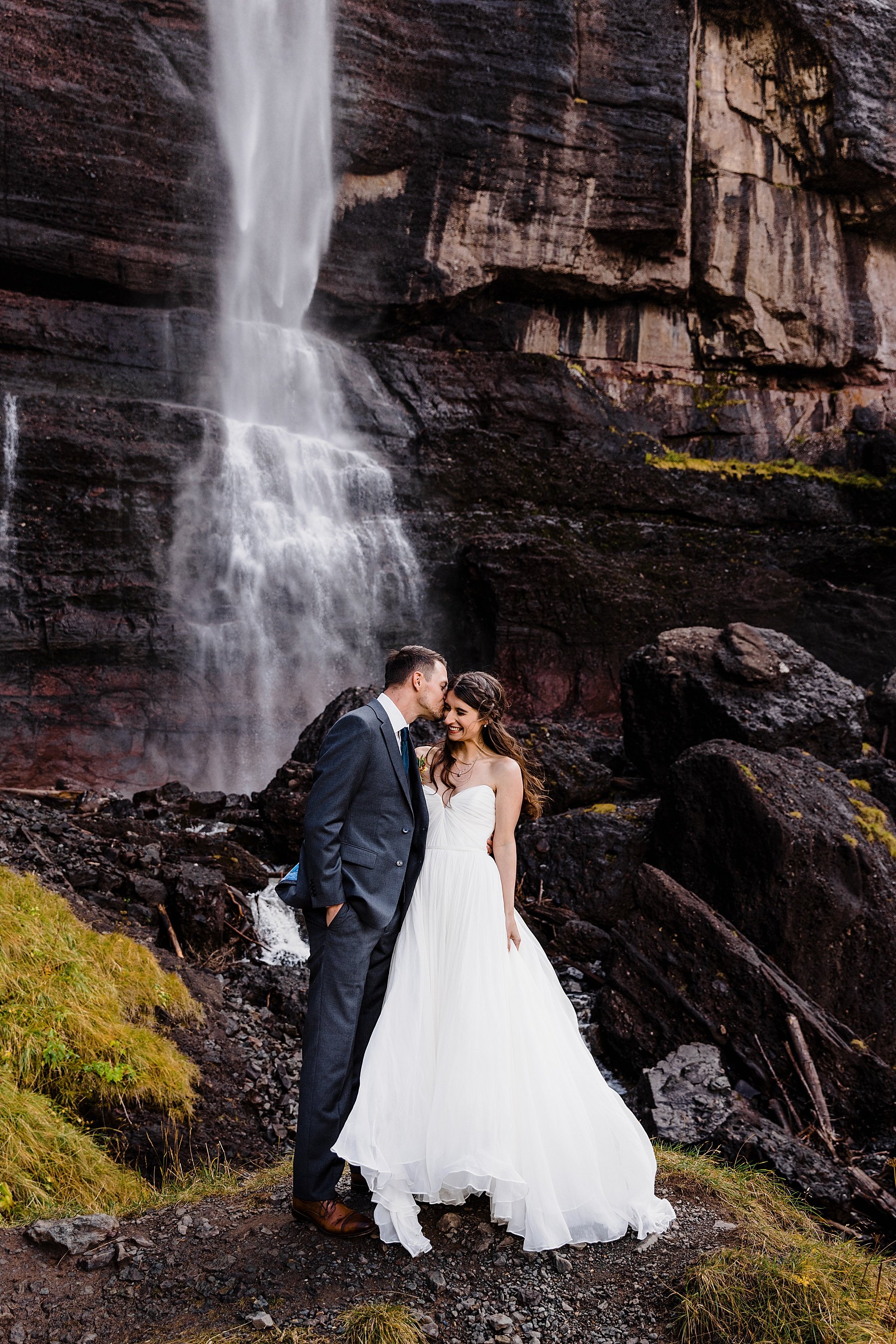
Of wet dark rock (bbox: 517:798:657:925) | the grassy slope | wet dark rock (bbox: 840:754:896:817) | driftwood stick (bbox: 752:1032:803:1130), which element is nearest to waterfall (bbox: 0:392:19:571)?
the grassy slope

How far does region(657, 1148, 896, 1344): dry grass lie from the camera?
10.5 feet

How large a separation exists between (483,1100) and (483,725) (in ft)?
5.02

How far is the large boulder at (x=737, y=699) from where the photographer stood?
37.3ft

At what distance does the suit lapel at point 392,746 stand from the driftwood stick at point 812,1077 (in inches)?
160

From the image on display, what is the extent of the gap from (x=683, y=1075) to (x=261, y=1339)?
4.05 metres

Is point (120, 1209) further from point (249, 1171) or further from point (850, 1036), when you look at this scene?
point (850, 1036)

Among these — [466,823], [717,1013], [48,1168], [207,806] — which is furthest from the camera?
[207,806]

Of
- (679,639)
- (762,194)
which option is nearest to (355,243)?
(762,194)

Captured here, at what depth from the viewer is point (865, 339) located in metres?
26.6

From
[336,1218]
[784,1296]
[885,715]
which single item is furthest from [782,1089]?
[885,715]

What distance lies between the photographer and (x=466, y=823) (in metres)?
4.20

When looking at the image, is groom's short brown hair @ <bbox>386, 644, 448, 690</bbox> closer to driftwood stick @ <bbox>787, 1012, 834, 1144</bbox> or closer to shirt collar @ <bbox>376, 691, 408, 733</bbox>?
shirt collar @ <bbox>376, 691, 408, 733</bbox>

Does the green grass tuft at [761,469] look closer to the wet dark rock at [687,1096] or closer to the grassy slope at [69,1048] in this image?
the wet dark rock at [687,1096]

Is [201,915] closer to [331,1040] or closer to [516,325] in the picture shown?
[331,1040]
